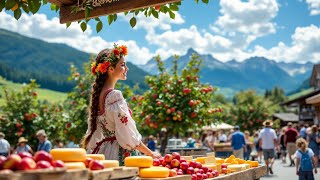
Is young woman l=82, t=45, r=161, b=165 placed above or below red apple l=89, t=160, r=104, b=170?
above

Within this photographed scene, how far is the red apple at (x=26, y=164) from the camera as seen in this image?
7.90 ft

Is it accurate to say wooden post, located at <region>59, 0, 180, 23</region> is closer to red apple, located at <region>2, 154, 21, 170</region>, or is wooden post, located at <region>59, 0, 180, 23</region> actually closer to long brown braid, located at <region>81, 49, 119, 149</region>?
long brown braid, located at <region>81, 49, 119, 149</region>

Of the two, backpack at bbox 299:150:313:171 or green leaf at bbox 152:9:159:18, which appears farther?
backpack at bbox 299:150:313:171

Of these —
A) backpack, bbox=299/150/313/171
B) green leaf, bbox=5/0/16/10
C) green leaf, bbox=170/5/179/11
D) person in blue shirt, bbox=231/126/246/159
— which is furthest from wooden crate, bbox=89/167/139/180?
person in blue shirt, bbox=231/126/246/159

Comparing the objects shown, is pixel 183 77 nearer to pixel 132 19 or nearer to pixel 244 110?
pixel 132 19

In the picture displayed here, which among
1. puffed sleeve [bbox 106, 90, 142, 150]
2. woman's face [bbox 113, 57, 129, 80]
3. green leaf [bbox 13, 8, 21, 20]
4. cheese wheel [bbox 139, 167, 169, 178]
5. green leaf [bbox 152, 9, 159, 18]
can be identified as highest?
green leaf [bbox 152, 9, 159, 18]

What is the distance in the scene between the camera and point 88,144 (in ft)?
16.0

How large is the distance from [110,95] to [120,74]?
0.34 metres

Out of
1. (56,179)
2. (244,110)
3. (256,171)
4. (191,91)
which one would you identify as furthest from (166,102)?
(244,110)

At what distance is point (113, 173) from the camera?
288 centimetres

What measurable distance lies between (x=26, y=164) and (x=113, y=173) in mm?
621

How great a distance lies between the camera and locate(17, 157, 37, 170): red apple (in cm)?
241

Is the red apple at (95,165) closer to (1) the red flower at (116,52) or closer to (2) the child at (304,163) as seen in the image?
(1) the red flower at (116,52)

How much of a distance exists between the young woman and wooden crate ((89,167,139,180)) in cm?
138
